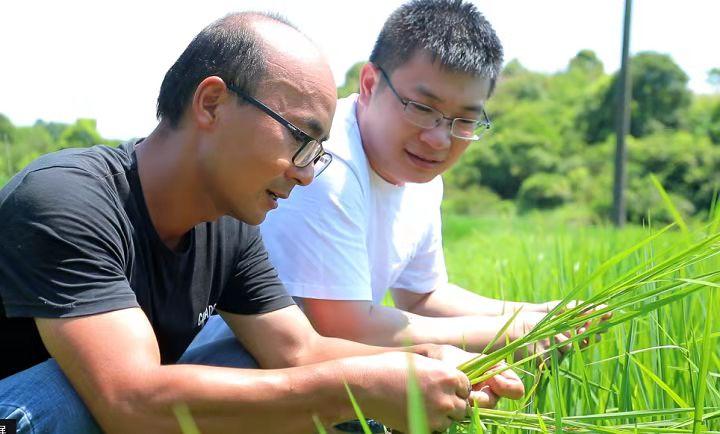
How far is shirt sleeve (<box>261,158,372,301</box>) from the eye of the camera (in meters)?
1.84

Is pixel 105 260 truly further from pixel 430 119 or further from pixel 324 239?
pixel 430 119

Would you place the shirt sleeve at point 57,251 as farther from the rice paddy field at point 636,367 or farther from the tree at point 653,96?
the tree at point 653,96

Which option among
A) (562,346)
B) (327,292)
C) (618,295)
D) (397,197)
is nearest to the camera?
(618,295)

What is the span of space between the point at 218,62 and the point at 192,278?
39 cm

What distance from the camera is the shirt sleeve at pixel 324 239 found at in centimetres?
184

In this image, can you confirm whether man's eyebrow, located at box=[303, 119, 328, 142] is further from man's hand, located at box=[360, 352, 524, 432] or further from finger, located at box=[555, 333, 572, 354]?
finger, located at box=[555, 333, 572, 354]

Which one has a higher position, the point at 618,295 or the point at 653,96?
the point at 653,96

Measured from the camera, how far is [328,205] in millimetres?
1883

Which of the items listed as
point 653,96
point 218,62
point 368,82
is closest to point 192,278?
point 218,62

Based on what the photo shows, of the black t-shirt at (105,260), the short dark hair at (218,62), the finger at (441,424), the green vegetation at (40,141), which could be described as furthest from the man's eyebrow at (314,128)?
the green vegetation at (40,141)

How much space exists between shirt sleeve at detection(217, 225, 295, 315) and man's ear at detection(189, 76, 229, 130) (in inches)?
12.6

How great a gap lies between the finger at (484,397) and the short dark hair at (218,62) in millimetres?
606

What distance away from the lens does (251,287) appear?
66.5 inches

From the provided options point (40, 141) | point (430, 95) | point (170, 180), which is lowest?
point (170, 180)
